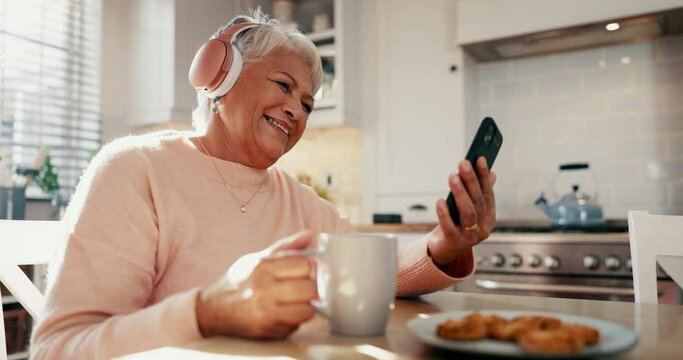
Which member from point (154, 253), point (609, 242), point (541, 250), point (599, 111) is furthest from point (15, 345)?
point (599, 111)

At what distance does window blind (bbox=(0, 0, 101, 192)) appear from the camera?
9.21 ft

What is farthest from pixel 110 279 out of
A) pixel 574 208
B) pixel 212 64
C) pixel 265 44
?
pixel 574 208

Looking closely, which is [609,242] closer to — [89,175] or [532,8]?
[532,8]

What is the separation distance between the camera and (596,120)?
275cm

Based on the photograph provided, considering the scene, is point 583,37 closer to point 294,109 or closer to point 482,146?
point 294,109

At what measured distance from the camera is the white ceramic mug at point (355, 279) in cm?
58

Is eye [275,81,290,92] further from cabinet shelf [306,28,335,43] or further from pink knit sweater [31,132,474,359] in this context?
cabinet shelf [306,28,335,43]

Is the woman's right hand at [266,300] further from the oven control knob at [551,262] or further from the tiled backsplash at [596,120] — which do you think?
the tiled backsplash at [596,120]

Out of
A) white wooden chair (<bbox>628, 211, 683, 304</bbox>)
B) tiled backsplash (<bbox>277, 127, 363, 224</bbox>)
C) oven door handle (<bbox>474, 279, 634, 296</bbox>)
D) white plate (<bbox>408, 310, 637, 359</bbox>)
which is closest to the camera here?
white plate (<bbox>408, 310, 637, 359</bbox>)

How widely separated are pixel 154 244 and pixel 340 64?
7.36ft

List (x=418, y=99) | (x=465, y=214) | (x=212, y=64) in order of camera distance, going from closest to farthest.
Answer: (x=465, y=214) → (x=212, y=64) → (x=418, y=99)

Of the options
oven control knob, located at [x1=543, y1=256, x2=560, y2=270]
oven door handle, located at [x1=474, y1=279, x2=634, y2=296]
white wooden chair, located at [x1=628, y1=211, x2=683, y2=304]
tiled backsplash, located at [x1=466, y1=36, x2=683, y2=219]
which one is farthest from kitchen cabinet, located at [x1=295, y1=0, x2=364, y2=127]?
white wooden chair, located at [x1=628, y1=211, x2=683, y2=304]

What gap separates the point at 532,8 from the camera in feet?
8.32

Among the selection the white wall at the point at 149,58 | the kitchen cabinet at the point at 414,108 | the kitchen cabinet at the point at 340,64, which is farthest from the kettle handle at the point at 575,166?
the white wall at the point at 149,58
